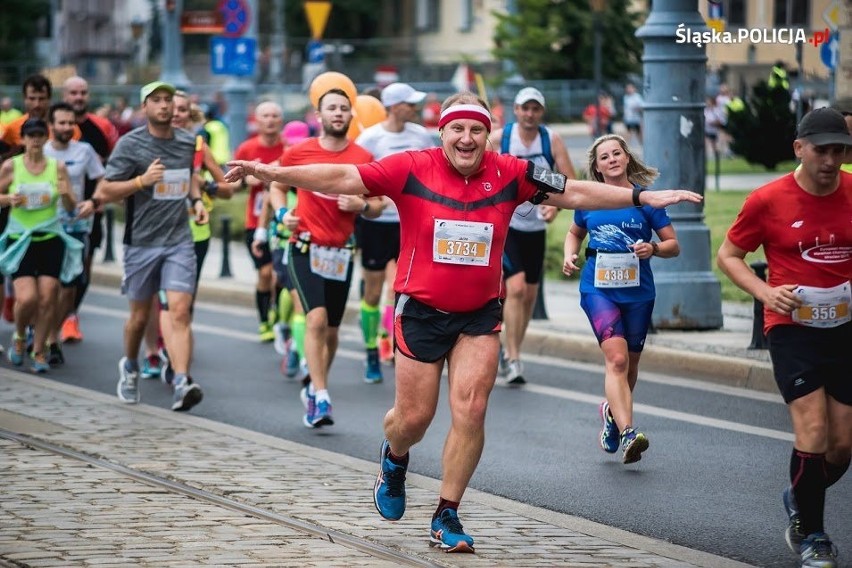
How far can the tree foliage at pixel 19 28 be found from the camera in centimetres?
6209

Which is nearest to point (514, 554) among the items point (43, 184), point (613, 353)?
point (613, 353)

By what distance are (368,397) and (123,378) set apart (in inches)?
66.1

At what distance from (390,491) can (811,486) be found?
5.74 feet

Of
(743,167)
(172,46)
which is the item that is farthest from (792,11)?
(172,46)

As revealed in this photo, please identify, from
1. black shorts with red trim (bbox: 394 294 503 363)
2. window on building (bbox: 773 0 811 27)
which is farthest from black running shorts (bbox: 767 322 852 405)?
window on building (bbox: 773 0 811 27)

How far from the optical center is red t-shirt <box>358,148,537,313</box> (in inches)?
276

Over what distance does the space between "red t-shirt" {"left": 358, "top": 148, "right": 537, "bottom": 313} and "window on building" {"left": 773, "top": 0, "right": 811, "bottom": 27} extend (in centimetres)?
4310

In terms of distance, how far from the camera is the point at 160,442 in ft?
31.4

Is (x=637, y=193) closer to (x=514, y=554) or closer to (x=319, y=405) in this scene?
(x=514, y=554)

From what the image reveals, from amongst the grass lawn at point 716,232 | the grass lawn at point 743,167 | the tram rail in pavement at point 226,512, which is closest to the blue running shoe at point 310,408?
the tram rail in pavement at point 226,512

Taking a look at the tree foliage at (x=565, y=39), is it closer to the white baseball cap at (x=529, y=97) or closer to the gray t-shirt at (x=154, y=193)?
the white baseball cap at (x=529, y=97)

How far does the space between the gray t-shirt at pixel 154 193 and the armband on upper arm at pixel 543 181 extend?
14.2 ft

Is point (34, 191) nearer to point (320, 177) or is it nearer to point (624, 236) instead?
point (624, 236)

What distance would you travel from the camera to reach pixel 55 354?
43.2ft
